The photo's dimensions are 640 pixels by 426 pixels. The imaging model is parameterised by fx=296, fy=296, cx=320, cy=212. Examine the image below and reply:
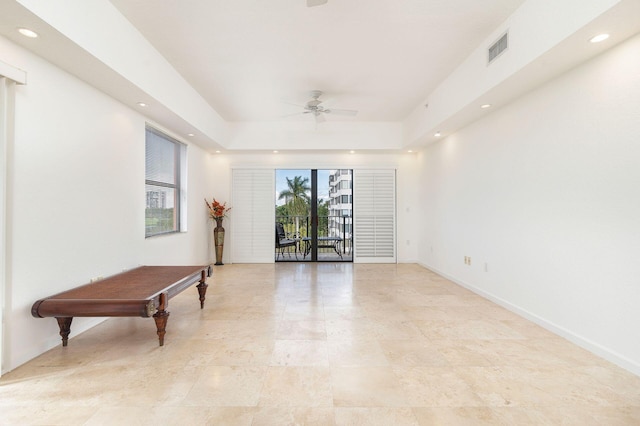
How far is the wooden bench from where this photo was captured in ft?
7.62

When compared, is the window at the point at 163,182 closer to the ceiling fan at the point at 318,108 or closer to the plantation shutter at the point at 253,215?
the plantation shutter at the point at 253,215

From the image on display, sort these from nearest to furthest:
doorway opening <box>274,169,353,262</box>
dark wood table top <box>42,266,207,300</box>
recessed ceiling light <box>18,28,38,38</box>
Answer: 1. recessed ceiling light <box>18,28,38,38</box>
2. dark wood table top <box>42,266,207,300</box>
3. doorway opening <box>274,169,353,262</box>

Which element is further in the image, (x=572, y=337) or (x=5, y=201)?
(x=572, y=337)

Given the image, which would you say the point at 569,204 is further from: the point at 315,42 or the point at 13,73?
the point at 13,73

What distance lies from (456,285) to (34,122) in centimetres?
538

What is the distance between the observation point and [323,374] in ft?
7.09

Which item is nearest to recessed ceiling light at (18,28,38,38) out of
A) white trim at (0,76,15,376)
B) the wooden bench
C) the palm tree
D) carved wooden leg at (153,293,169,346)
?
white trim at (0,76,15,376)

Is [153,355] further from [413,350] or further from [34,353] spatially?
→ [413,350]

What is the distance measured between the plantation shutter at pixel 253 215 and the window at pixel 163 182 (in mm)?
1514

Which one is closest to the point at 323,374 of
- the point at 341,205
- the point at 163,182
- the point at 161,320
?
the point at 161,320

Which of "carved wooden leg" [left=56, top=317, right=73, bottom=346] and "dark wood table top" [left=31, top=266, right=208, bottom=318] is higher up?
"dark wood table top" [left=31, top=266, right=208, bottom=318]

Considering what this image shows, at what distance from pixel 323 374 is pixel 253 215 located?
489cm

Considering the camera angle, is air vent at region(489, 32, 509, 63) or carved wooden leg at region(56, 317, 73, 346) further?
air vent at region(489, 32, 509, 63)

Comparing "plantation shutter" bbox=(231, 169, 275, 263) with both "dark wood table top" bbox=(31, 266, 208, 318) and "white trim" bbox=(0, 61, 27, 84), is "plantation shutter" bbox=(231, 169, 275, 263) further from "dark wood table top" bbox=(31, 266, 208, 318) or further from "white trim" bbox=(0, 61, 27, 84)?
"white trim" bbox=(0, 61, 27, 84)
